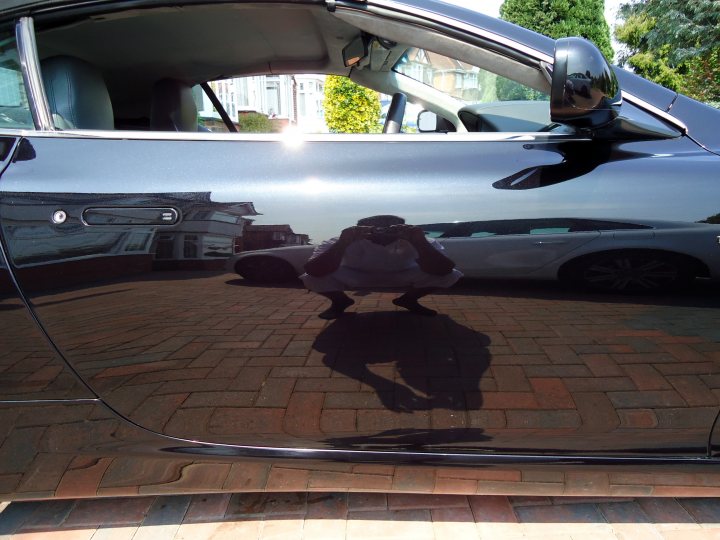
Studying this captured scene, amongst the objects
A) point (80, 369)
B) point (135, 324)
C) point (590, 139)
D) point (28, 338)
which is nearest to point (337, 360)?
point (135, 324)

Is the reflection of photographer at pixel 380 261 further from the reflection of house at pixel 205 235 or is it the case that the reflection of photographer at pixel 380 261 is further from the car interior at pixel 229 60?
the car interior at pixel 229 60

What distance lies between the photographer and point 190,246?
3.86 feet

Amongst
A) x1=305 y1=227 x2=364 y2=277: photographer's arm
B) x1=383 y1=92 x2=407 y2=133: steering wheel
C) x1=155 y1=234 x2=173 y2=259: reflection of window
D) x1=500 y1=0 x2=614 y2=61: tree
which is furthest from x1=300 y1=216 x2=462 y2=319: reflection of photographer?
x1=500 y1=0 x2=614 y2=61: tree

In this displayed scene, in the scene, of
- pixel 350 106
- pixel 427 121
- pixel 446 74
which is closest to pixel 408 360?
pixel 446 74

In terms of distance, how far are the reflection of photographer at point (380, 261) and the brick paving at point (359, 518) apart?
905 mm

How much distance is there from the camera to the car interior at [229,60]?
4.69 feet

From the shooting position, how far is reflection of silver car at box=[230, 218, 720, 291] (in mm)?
1176

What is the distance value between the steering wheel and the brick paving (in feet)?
5.93

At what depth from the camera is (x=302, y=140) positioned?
4.22ft

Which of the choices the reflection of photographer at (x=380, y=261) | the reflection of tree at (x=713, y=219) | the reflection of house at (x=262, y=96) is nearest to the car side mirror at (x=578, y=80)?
the reflection of tree at (x=713, y=219)

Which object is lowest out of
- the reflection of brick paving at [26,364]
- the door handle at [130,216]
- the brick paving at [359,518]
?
the brick paving at [359,518]

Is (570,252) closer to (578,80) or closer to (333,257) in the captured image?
(578,80)

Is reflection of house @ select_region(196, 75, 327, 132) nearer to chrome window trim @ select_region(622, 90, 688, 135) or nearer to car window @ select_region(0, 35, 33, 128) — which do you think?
car window @ select_region(0, 35, 33, 128)

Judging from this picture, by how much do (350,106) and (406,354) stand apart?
2.94 metres
